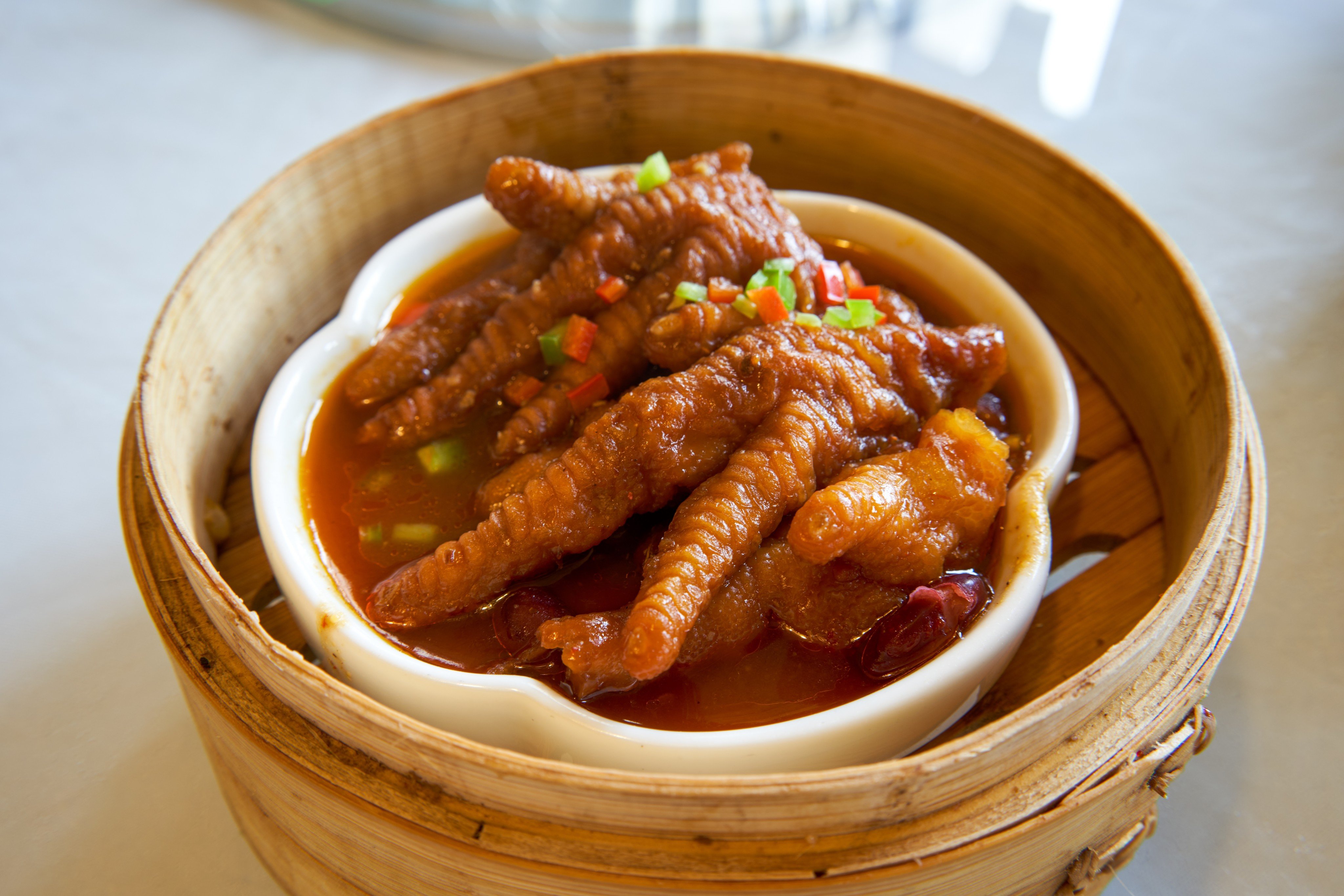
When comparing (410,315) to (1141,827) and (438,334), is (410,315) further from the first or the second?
(1141,827)

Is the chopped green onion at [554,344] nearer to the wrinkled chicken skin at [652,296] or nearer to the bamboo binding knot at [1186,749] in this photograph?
the wrinkled chicken skin at [652,296]

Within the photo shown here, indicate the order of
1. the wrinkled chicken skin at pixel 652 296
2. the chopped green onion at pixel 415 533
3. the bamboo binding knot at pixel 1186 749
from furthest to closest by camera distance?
the wrinkled chicken skin at pixel 652 296
the chopped green onion at pixel 415 533
the bamboo binding knot at pixel 1186 749

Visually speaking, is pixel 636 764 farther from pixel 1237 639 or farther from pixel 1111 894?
pixel 1237 639

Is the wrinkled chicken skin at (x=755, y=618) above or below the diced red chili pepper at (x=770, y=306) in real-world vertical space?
below

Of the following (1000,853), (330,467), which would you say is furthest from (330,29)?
(1000,853)

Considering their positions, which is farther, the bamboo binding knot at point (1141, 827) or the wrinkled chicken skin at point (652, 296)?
the wrinkled chicken skin at point (652, 296)

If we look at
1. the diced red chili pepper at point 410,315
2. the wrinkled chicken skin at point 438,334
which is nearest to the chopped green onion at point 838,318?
the wrinkled chicken skin at point 438,334

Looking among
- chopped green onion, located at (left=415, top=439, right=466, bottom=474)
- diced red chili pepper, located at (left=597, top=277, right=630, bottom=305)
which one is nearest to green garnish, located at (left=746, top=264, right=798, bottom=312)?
diced red chili pepper, located at (left=597, top=277, right=630, bottom=305)
